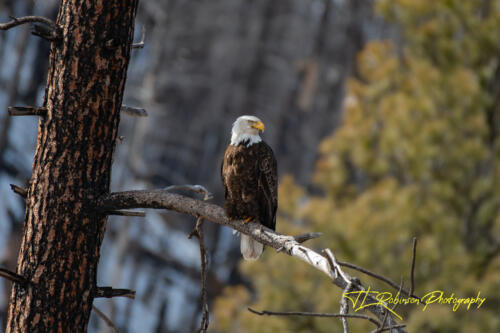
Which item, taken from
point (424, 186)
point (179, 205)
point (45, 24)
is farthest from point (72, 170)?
point (424, 186)

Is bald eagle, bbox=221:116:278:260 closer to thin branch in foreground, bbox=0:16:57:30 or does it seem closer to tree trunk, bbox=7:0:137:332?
tree trunk, bbox=7:0:137:332

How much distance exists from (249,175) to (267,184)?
10 centimetres

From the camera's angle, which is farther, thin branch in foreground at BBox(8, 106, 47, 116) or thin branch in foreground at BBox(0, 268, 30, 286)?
thin branch in foreground at BBox(8, 106, 47, 116)

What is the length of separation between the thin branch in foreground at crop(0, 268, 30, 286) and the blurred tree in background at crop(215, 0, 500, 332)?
12.7 feet

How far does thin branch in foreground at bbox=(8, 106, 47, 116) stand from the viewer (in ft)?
6.13

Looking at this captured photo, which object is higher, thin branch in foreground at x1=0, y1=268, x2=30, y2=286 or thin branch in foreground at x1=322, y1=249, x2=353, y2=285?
thin branch in foreground at x1=322, y1=249, x2=353, y2=285

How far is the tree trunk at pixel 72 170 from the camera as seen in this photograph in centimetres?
186

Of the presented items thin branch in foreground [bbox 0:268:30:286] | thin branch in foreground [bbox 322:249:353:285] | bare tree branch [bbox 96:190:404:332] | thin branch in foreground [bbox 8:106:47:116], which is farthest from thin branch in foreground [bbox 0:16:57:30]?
thin branch in foreground [bbox 322:249:353:285]

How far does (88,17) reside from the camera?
192 cm

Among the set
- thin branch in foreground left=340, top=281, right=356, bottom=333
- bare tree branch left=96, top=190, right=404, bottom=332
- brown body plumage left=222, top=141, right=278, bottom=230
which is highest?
brown body plumage left=222, top=141, right=278, bottom=230

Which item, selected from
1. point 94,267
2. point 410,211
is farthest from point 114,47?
point 410,211

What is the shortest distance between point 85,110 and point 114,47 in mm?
237

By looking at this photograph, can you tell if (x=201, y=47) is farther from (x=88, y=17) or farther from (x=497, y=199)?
(x=88, y=17)

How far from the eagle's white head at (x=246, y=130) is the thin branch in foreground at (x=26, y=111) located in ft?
3.33
